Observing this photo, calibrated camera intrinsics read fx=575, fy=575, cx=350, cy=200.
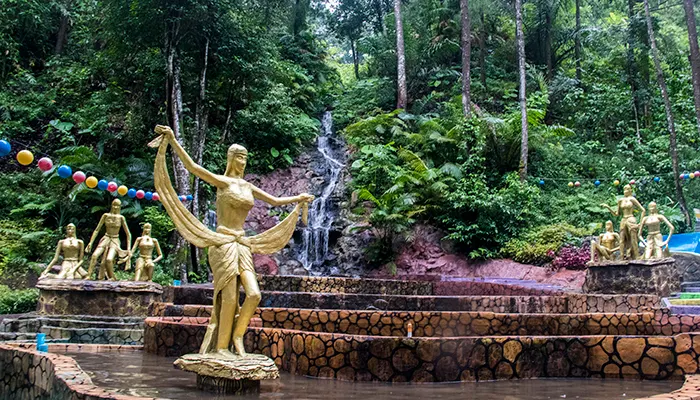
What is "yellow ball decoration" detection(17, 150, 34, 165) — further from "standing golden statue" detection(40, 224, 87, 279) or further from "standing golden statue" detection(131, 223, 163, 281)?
"standing golden statue" detection(131, 223, 163, 281)

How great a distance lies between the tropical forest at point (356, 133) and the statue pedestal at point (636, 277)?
357 centimetres

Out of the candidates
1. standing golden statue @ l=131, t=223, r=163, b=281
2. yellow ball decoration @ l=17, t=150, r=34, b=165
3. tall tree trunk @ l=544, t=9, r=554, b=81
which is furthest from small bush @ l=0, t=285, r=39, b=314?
tall tree trunk @ l=544, t=9, r=554, b=81

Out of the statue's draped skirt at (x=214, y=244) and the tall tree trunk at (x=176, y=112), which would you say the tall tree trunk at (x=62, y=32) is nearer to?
the tall tree trunk at (x=176, y=112)

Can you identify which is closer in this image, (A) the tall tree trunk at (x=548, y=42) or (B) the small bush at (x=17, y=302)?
(B) the small bush at (x=17, y=302)

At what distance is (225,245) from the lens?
6.06 metres

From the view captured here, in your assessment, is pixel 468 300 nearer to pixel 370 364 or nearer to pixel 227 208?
pixel 370 364

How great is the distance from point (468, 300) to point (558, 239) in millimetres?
9094

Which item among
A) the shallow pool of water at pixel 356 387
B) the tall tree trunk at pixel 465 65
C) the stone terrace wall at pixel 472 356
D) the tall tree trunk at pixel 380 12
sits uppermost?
the tall tree trunk at pixel 380 12

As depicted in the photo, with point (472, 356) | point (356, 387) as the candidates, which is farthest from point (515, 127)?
point (356, 387)

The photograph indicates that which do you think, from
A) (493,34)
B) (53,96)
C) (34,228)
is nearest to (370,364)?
(34,228)

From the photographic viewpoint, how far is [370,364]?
7.00 metres

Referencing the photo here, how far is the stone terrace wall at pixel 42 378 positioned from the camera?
15.6 feet

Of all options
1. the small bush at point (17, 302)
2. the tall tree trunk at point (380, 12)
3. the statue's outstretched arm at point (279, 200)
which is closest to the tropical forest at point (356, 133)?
the small bush at point (17, 302)

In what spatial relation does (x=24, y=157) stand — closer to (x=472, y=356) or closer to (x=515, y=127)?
(x=472, y=356)
